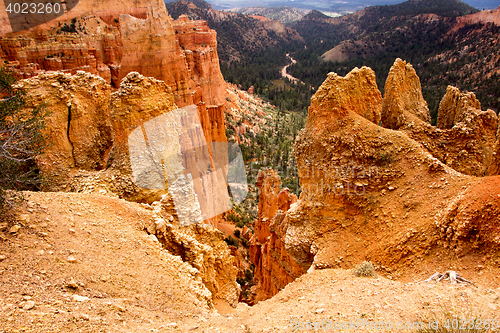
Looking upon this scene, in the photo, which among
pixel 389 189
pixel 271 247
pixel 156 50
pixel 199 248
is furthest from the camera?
pixel 156 50

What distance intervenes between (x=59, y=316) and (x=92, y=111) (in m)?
8.84

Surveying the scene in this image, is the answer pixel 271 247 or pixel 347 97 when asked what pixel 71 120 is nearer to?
pixel 347 97

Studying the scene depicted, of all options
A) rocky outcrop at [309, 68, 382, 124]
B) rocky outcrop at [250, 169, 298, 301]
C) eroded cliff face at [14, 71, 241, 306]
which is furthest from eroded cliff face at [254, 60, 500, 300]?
eroded cliff face at [14, 71, 241, 306]

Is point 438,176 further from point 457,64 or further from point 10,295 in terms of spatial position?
point 457,64

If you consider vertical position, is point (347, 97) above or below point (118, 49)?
below

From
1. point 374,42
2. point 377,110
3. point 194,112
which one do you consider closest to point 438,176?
point 377,110

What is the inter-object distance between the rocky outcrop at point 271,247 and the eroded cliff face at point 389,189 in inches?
96.5

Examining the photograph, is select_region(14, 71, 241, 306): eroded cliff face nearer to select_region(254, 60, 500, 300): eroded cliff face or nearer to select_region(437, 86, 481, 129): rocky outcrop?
select_region(254, 60, 500, 300): eroded cliff face

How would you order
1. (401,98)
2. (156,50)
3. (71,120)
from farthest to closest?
(156,50), (401,98), (71,120)

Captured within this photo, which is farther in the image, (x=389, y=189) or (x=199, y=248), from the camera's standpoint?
(x=389, y=189)

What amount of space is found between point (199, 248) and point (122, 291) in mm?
2855

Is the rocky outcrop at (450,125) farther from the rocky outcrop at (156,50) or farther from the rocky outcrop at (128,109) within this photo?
the rocky outcrop at (156,50)

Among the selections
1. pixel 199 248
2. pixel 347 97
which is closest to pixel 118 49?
pixel 347 97

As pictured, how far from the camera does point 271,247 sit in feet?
50.5
